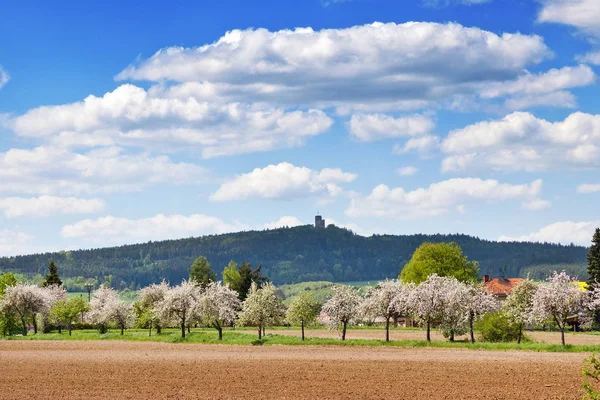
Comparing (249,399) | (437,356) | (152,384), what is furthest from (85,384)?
(437,356)

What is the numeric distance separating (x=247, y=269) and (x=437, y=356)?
3659 inches

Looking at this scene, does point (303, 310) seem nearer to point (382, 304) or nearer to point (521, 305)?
point (382, 304)

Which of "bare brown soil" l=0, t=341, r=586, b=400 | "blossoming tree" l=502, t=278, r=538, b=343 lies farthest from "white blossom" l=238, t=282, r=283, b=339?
"blossoming tree" l=502, t=278, r=538, b=343

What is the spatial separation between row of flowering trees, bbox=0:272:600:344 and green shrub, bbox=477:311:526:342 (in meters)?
0.98

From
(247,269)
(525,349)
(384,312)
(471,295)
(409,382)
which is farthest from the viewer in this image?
(247,269)

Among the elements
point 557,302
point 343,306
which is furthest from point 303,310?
point 557,302

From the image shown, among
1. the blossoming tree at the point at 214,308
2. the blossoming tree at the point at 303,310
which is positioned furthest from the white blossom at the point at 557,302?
the blossoming tree at the point at 214,308

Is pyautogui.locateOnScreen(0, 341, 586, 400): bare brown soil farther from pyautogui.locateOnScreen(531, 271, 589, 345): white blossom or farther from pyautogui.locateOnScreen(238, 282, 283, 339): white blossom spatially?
pyautogui.locateOnScreen(238, 282, 283, 339): white blossom

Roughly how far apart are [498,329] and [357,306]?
16.6m

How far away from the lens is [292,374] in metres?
51.0

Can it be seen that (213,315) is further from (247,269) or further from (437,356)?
(247,269)

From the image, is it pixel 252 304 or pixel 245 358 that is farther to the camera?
pixel 252 304

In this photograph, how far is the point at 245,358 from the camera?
63.9m

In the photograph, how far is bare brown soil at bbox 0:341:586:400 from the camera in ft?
139
